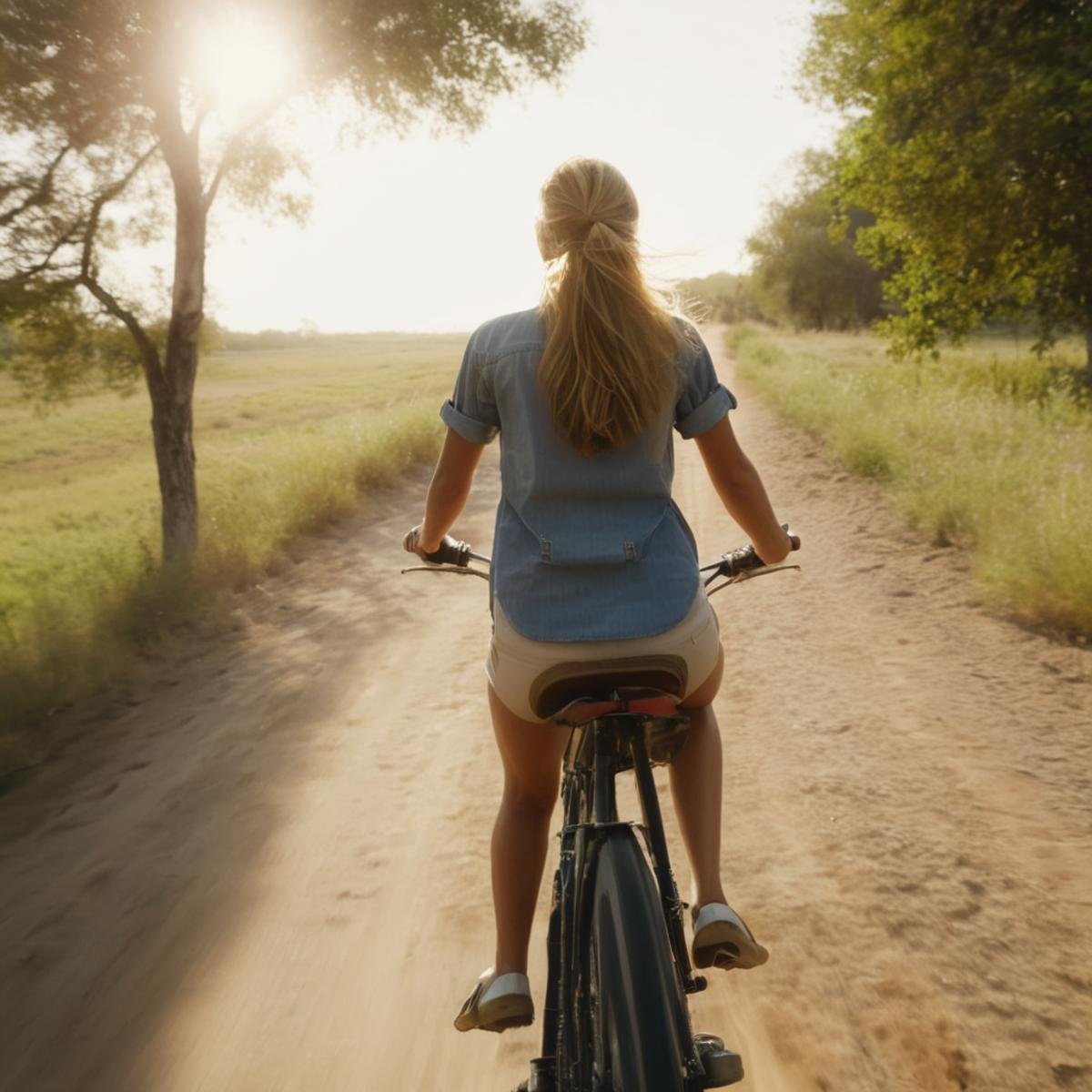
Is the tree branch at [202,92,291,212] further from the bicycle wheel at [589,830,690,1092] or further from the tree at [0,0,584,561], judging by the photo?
the bicycle wheel at [589,830,690,1092]

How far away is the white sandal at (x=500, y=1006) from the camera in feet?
7.60

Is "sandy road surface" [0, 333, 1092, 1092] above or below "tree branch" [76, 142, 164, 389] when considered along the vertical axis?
below

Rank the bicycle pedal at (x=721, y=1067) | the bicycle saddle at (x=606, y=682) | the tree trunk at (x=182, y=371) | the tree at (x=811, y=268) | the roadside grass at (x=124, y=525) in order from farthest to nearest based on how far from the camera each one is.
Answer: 1. the tree at (x=811, y=268)
2. the tree trunk at (x=182, y=371)
3. the roadside grass at (x=124, y=525)
4. the bicycle saddle at (x=606, y=682)
5. the bicycle pedal at (x=721, y=1067)

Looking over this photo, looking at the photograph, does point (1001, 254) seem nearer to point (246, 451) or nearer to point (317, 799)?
point (317, 799)

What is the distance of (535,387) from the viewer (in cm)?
210

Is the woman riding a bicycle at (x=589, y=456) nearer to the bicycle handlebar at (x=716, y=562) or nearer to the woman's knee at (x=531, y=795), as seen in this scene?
the woman's knee at (x=531, y=795)

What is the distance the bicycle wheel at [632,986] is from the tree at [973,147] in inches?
419

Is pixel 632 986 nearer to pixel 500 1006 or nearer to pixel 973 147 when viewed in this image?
pixel 500 1006

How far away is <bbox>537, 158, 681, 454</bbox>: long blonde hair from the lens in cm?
200

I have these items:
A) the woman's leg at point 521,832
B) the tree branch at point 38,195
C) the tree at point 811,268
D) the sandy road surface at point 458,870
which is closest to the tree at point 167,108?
the tree branch at point 38,195

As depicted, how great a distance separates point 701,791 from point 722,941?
0.35 metres

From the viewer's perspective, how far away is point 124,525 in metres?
14.8

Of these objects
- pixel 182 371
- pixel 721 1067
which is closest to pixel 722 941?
pixel 721 1067

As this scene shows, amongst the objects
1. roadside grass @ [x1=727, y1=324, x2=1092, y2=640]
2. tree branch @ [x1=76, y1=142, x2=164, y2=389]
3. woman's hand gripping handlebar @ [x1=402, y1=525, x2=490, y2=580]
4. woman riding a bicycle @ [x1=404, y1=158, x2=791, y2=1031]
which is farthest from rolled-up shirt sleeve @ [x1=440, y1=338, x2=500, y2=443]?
tree branch @ [x1=76, y1=142, x2=164, y2=389]
